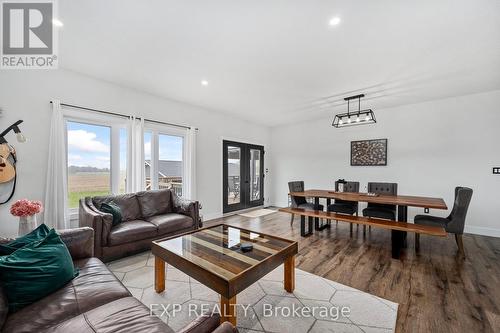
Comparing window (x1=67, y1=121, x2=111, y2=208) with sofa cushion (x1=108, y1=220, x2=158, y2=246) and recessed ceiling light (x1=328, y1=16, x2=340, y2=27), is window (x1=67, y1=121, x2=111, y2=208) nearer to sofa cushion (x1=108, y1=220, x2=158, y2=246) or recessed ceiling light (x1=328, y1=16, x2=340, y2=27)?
sofa cushion (x1=108, y1=220, x2=158, y2=246)

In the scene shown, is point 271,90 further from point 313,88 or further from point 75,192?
point 75,192

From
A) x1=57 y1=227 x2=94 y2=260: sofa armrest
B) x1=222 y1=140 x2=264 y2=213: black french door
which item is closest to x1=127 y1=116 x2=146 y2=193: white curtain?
x1=57 y1=227 x2=94 y2=260: sofa armrest

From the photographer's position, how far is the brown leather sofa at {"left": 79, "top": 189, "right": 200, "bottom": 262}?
8.95 feet

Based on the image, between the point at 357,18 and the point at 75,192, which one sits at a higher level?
the point at 357,18

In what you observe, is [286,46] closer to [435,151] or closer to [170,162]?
[170,162]

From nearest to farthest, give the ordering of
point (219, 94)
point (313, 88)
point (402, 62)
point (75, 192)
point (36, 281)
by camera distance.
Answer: point (36, 281) → point (402, 62) → point (75, 192) → point (313, 88) → point (219, 94)

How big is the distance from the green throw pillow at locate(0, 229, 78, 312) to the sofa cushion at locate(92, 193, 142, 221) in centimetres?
179

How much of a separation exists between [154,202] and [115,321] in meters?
2.71

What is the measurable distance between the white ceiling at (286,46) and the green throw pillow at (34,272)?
209 cm

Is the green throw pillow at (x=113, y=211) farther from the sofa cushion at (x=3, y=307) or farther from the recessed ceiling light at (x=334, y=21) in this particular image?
the recessed ceiling light at (x=334, y=21)

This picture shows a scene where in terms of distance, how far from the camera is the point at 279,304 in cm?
200

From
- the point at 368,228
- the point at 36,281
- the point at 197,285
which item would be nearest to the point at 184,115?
the point at 197,285

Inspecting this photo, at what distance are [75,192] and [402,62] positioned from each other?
5.22m

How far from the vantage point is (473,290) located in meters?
2.21
